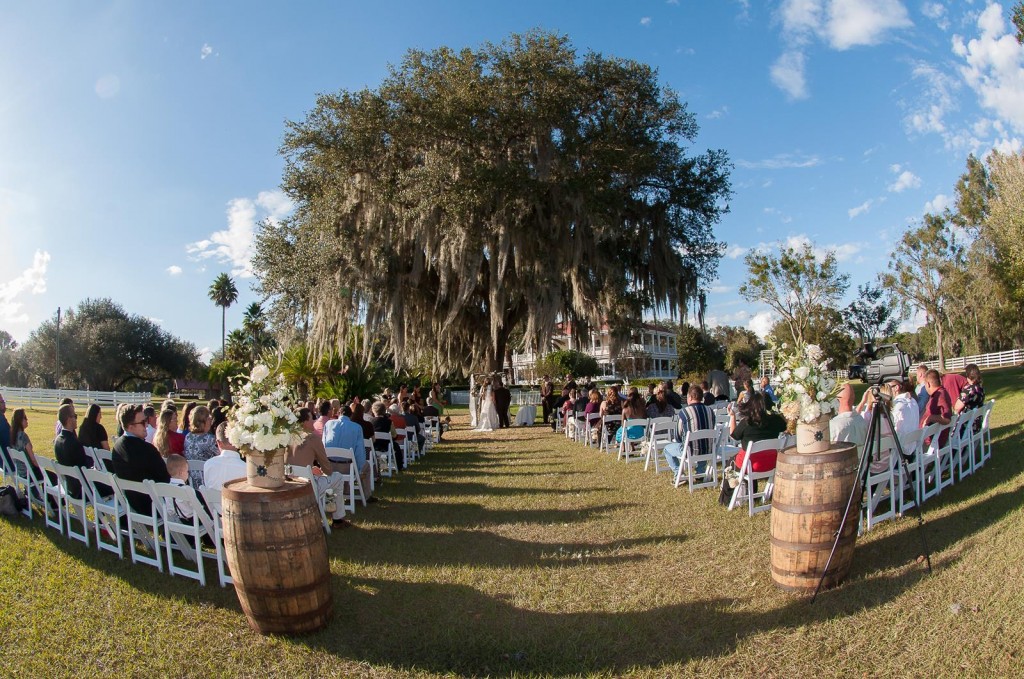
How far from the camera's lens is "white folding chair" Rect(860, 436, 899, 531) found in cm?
500

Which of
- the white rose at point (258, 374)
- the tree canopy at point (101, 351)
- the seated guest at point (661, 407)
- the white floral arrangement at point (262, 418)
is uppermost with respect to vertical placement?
the tree canopy at point (101, 351)

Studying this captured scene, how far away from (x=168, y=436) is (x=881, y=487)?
6449 mm

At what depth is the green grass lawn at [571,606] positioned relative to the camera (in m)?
3.25

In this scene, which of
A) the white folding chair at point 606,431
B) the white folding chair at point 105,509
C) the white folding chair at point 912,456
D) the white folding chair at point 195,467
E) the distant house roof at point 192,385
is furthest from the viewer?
the distant house roof at point 192,385

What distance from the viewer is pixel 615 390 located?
38.5 ft

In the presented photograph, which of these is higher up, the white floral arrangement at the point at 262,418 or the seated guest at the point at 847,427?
the white floral arrangement at the point at 262,418

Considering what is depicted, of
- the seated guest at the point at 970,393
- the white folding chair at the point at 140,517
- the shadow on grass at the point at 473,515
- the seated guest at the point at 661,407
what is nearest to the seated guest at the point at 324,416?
the shadow on grass at the point at 473,515

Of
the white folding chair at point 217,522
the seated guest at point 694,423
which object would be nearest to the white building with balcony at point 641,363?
the seated guest at point 694,423

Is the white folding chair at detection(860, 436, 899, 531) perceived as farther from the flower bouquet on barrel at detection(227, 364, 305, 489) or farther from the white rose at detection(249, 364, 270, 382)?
the white rose at detection(249, 364, 270, 382)

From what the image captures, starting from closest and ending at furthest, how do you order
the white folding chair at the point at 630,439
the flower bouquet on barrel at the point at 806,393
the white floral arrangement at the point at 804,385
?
the flower bouquet on barrel at the point at 806,393, the white floral arrangement at the point at 804,385, the white folding chair at the point at 630,439

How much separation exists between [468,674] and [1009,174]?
26758mm

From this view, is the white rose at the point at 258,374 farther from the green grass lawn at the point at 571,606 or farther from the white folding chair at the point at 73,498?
the white folding chair at the point at 73,498

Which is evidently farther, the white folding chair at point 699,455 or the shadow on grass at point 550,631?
the white folding chair at point 699,455

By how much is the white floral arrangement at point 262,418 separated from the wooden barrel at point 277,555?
0.40 meters
